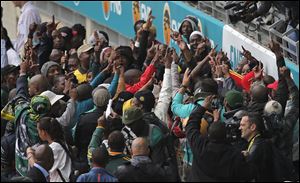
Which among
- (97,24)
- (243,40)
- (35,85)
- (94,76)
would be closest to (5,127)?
(35,85)

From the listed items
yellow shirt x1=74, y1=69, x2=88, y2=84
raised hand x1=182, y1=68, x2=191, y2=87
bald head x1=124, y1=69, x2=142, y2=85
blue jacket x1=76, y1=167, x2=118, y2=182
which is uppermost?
yellow shirt x1=74, y1=69, x2=88, y2=84

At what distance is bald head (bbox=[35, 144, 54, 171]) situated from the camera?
13.8 m

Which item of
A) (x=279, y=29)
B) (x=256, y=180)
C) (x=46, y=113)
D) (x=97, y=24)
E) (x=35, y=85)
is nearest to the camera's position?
(x=256, y=180)

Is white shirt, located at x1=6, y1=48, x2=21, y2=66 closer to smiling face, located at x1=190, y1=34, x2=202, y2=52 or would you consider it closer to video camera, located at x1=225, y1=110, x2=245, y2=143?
smiling face, located at x1=190, y1=34, x2=202, y2=52

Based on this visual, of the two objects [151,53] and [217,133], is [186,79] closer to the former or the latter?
[217,133]

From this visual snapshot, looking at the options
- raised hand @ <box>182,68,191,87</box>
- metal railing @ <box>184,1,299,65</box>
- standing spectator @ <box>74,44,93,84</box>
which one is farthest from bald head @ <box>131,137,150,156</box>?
metal railing @ <box>184,1,299,65</box>

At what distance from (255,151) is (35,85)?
3743mm

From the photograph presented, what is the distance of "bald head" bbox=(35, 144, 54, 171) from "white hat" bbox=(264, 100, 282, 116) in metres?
2.29

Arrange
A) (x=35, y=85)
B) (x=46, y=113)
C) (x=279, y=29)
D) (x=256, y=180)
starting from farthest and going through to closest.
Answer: (x=279, y=29)
(x=35, y=85)
(x=46, y=113)
(x=256, y=180)

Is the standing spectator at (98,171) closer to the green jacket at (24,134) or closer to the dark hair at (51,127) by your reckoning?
the dark hair at (51,127)

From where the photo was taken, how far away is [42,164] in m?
13.9

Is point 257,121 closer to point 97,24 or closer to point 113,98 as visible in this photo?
point 113,98

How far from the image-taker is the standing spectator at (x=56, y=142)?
14.5m

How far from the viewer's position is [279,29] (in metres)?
20.1
